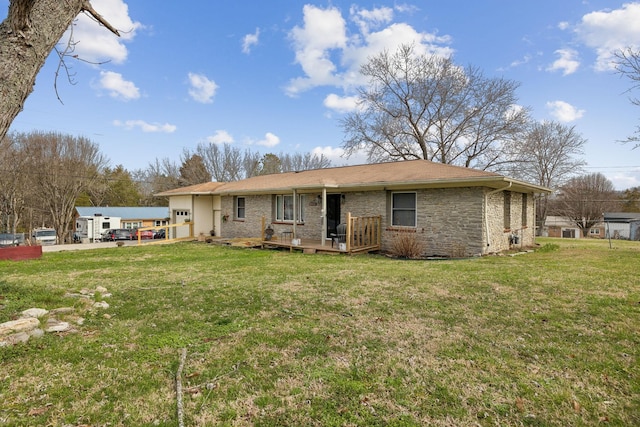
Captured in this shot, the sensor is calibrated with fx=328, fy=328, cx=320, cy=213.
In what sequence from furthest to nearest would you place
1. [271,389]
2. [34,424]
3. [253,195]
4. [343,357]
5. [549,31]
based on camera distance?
[253,195] → [549,31] → [343,357] → [271,389] → [34,424]

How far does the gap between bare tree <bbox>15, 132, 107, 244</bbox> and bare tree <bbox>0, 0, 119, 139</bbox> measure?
29.6 m

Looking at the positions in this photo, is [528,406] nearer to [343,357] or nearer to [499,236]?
[343,357]

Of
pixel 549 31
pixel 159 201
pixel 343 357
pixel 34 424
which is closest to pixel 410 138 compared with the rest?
pixel 549 31

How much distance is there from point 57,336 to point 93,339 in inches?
16.8

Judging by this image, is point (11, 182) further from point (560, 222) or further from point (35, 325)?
point (560, 222)

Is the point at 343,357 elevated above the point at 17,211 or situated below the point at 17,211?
below

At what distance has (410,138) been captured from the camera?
26.1 meters

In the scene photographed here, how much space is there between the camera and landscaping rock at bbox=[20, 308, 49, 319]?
4.01 metres

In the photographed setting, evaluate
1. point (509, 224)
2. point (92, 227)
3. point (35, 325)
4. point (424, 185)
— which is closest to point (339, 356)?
point (35, 325)

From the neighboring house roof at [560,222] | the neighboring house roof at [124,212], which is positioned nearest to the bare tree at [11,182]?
the neighboring house roof at [124,212]

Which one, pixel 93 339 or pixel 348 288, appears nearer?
pixel 93 339

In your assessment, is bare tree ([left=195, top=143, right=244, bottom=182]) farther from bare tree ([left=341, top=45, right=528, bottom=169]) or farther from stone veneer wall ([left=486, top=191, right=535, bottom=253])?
stone veneer wall ([left=486, top=191, right=535, bottom=253])

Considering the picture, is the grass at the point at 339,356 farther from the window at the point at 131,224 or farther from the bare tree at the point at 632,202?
the bare tree at the point at 632,202

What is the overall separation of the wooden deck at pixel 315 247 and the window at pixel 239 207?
411 cm
